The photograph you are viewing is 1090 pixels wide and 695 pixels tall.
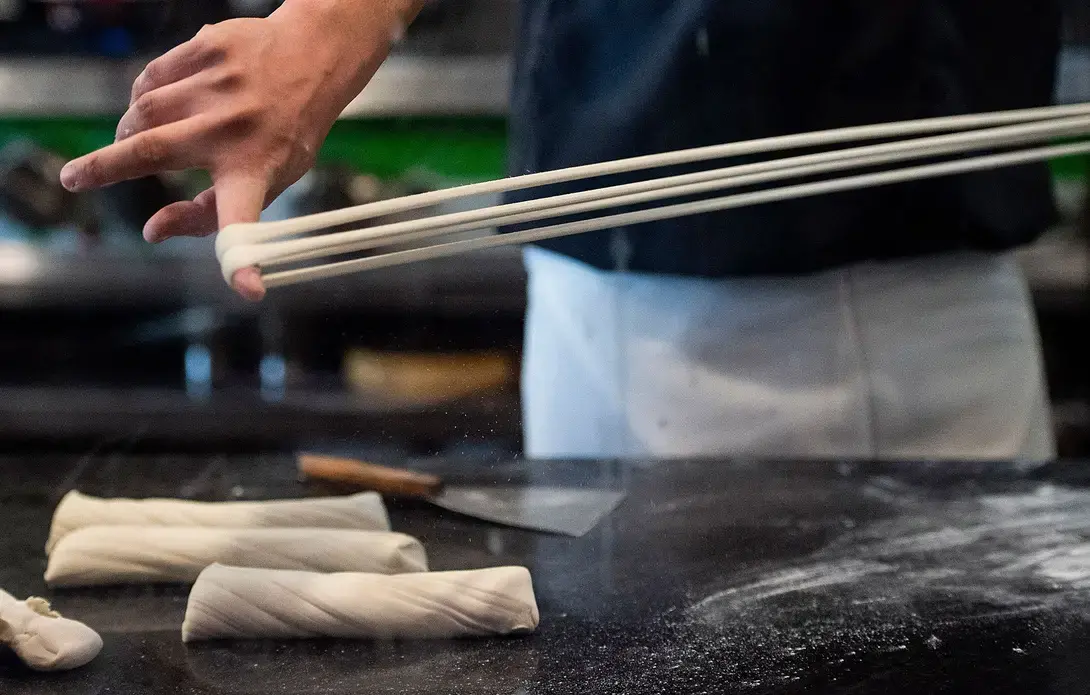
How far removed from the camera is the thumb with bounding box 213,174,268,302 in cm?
57

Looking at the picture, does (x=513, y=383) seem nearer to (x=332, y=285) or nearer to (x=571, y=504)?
(x=571, y=504)

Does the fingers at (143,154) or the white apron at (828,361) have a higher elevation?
the fingers at (143,154)

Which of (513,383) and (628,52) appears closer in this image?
(513,383)

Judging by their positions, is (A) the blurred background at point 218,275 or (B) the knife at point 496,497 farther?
(A) the blurred background at point 218,275

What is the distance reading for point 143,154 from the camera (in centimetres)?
57

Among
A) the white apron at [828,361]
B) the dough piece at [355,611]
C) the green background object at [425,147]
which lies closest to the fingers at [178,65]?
the dough piece at [355,611]

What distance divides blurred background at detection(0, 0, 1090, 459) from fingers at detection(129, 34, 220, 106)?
106cm

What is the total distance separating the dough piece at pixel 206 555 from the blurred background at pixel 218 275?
3.03ft

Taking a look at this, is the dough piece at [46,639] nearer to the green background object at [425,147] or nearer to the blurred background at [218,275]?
the blurred background at [218,275]

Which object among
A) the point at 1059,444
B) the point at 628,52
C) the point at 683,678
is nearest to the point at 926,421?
the point at 628,52

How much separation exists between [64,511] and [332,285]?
0.28 m

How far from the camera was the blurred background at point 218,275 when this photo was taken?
6.07 feet

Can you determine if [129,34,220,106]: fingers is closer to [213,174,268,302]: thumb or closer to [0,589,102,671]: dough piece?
[213,174,268,302]: thumb

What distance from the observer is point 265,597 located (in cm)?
64
